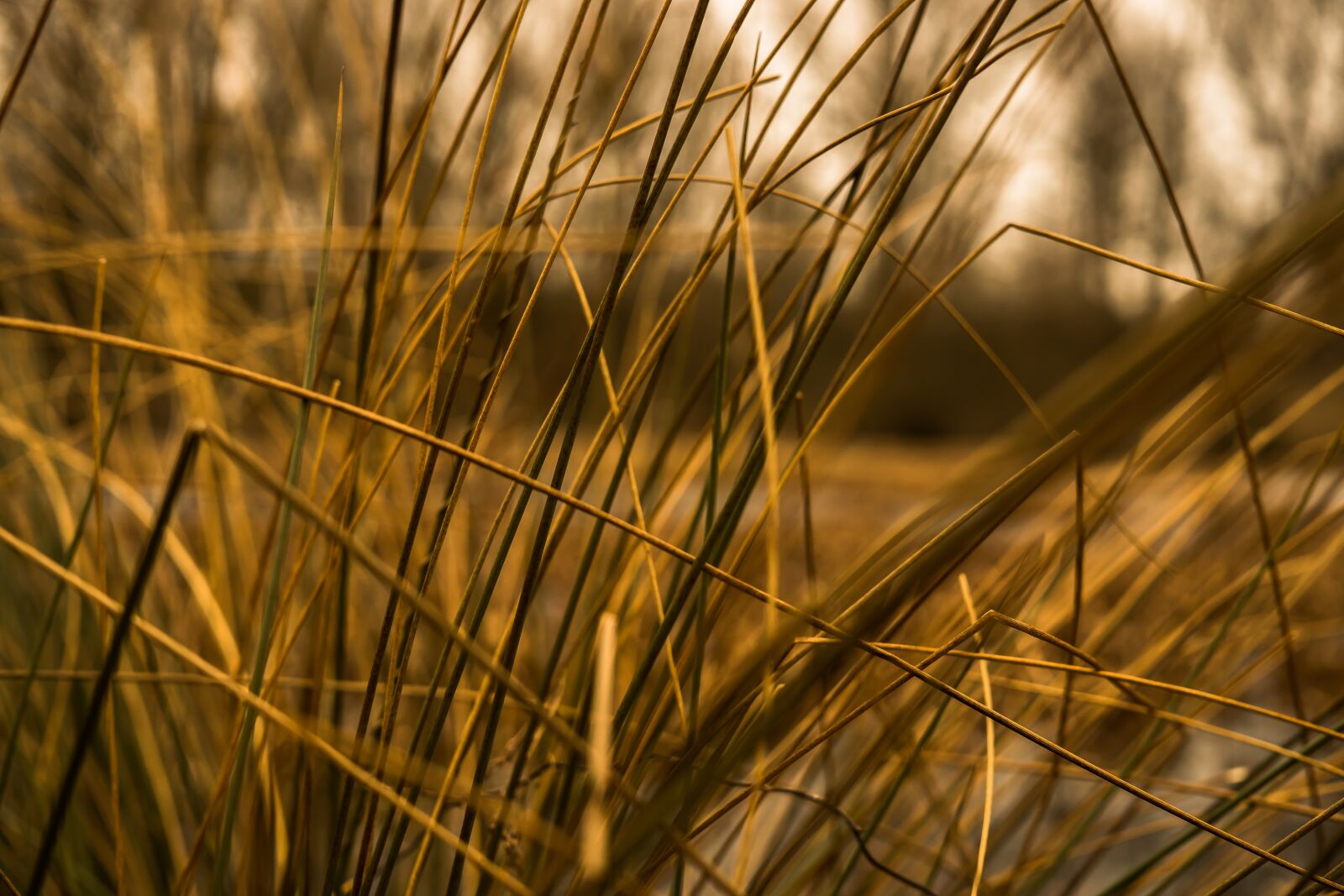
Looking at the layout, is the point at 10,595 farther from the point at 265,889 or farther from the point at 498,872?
the point at 498,872

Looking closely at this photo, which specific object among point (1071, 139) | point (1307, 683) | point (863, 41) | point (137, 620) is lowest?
point (1307, 683)

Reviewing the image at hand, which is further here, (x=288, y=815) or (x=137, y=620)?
(x=288, y=815)

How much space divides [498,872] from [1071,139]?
14.5ft

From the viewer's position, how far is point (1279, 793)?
27 centimetres

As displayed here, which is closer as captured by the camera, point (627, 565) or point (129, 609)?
point (129, 609)

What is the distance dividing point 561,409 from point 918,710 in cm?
11

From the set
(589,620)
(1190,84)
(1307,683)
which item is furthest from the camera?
(1190,84)

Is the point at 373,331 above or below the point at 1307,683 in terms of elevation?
above

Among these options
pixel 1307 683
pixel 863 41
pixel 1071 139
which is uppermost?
pixel 1071 139

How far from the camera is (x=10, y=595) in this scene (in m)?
0.38

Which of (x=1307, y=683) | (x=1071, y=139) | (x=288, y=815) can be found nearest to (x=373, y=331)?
(x=288, y=815)

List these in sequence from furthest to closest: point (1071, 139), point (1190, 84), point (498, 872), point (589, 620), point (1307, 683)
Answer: point (1071, 139) → point (1190, 84) → point (1307, 683) → point (589, 620) → point (498, 872)

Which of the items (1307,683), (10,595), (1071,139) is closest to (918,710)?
(10,595)

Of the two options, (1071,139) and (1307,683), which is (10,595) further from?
(1071,139)
